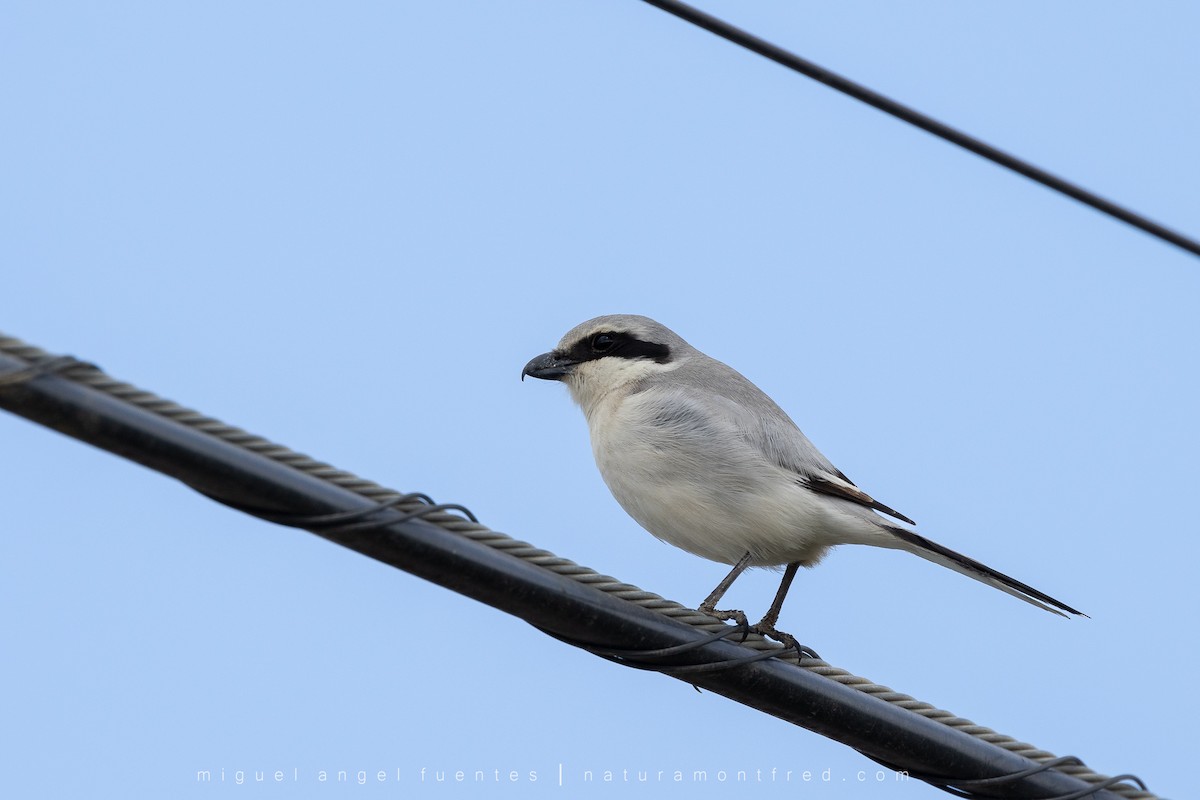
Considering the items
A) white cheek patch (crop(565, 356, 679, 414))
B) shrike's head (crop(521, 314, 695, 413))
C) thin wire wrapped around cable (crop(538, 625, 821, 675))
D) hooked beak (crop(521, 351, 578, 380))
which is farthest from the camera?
hooked beak (crop(521, 351, 578, 380))

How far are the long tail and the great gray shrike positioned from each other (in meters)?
0.02

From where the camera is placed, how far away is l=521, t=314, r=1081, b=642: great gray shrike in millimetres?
5641

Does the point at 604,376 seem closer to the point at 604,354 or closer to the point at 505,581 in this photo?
the point at 604,354

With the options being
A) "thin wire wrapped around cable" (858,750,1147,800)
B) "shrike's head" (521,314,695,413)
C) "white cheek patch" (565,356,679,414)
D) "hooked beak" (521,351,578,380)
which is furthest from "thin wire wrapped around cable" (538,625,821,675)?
"hooked beak" (521,351,578,380)

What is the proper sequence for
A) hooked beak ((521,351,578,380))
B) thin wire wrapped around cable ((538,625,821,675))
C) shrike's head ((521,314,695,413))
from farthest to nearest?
hooked beak ((521,351,578,380)) → shrike's head ((521,314,695,413)) → thin wire wrapped around cable ((538,625,821,675))

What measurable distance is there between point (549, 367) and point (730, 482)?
178 cm

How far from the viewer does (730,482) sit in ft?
18.6

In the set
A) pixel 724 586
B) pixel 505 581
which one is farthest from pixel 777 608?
pixel 505 581

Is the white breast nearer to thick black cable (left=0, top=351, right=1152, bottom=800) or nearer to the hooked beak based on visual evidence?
the hooked beak

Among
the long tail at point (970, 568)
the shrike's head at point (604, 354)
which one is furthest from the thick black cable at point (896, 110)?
the shrike's head at point (604, 354)

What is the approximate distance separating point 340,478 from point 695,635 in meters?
1.28

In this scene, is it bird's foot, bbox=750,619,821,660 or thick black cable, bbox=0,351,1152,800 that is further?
bird's foot, bbox=750,619,821,660

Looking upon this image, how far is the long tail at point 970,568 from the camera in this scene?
468 cm

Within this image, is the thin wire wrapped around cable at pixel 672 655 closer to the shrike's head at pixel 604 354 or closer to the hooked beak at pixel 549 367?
the shrike's head at pixel 604 354
